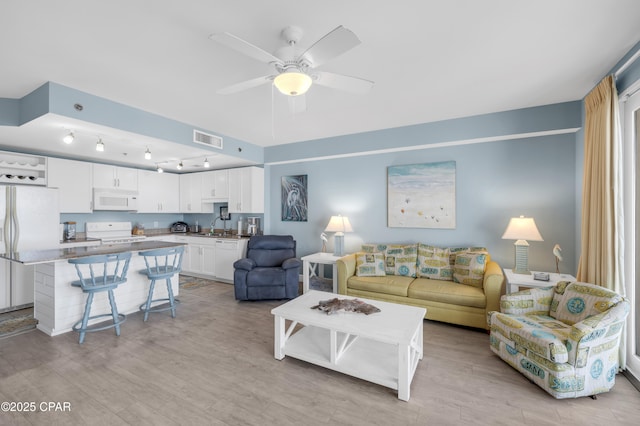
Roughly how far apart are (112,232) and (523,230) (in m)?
6.84

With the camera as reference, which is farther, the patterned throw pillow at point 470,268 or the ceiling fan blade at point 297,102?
the patterned throw pillow at point 470,268

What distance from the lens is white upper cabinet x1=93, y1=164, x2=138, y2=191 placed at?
496 cm

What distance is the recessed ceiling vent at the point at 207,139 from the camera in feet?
13.4

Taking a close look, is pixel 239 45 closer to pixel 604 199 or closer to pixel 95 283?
pixel 95 283

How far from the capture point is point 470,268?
131 inches

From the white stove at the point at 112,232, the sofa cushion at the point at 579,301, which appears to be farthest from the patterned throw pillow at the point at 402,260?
the white stove at the point at 112,232

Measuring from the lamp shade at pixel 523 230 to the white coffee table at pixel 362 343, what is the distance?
1.51 m

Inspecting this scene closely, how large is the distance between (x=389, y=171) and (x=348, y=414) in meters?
3.27

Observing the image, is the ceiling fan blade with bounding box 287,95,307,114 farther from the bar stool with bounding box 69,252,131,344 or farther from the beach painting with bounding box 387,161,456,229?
the bar stool with bounding box 69,252,131,344

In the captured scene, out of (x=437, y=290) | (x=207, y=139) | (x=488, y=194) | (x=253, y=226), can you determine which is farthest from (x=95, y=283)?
(x=488, y=194)

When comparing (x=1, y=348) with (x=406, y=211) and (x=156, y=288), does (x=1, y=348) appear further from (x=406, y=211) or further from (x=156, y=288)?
(x=406, y=211)

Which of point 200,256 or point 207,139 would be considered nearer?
point 207,139

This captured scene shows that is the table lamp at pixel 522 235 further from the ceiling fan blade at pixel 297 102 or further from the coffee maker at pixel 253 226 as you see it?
the coffee maker at pixel 253 226

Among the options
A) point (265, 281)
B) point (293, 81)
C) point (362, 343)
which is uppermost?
point (293, 81)
